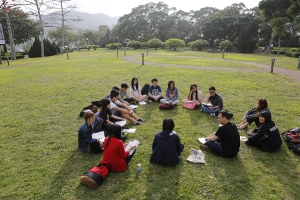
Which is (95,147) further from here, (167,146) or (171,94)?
(171,94)

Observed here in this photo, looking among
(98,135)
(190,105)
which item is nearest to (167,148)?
(98,135)

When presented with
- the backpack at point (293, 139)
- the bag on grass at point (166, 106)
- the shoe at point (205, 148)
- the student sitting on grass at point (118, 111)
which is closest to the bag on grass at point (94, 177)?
the shoe at point (205, 148)

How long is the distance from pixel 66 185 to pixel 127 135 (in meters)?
2.22

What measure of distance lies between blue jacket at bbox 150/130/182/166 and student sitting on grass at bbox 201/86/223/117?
3.22 meters

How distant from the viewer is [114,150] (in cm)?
408

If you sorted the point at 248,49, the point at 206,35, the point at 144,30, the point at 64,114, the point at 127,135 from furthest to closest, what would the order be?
the point at 144,30 < the point at 206,35 < the point at 248,49 < the point at 64,114 < the point at 127,135

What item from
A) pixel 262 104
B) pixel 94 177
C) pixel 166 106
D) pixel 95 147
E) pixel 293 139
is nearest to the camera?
pixel 94 177

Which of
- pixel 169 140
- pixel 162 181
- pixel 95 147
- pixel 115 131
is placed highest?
pixel 115 131

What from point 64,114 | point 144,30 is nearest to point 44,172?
point 64,114

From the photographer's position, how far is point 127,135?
5922mm

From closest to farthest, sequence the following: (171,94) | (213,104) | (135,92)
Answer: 1. (213,104)
2. (171,94)
3. (135,92)

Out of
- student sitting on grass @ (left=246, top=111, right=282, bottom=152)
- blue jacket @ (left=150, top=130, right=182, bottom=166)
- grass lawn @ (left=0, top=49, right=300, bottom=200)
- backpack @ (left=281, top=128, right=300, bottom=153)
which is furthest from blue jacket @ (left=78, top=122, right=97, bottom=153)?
backpack @ (left=281, top=128, right=300, bottom=153)

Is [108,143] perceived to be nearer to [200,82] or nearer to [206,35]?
[200,82]

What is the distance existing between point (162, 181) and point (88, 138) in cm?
199
